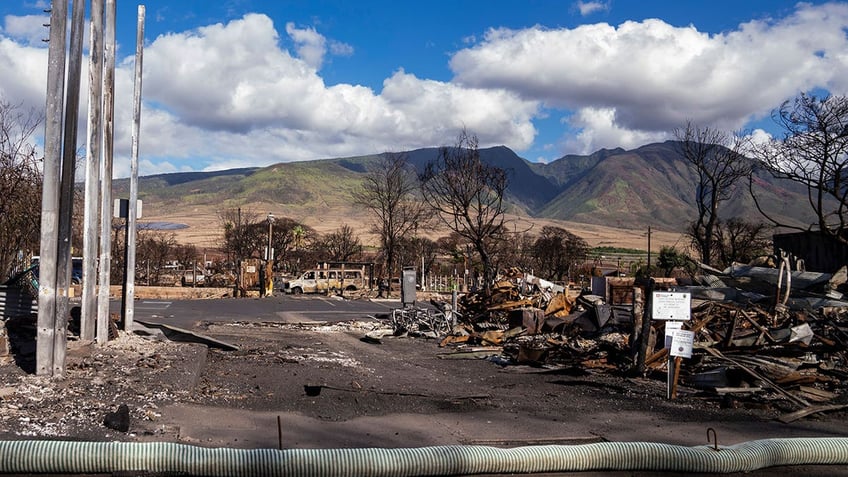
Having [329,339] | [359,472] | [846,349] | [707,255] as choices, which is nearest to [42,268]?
[359,472]

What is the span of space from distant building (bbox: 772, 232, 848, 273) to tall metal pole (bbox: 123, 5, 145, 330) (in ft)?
71.3

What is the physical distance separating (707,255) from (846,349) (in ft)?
71.0

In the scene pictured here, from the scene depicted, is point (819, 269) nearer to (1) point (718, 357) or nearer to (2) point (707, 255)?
(2) point (707, 255)

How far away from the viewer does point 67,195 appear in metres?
10.8

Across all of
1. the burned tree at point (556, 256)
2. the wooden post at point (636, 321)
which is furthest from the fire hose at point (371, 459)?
the burned tree at point (556, 256)

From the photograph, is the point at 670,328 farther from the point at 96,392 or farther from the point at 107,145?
the point at 107,145

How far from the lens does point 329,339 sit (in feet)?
65.1

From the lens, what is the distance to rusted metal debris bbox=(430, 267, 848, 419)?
38.9 feet

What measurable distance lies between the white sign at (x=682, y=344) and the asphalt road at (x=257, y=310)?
15.0 meters

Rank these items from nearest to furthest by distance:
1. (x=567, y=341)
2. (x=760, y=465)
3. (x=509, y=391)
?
(x=760, y=465)
(x=509, y=391)
(x=567, y=341)

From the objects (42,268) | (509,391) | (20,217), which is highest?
(20,217)

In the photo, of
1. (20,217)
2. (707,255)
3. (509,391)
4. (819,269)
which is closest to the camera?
(509,391)

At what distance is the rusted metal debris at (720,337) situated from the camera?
1187 cm

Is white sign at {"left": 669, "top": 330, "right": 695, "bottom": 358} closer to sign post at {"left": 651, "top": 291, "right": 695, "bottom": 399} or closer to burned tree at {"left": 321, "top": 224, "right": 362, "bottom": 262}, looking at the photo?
sign post at {"left": 651, "top": 291, "right": 695, "bottom": 399}
